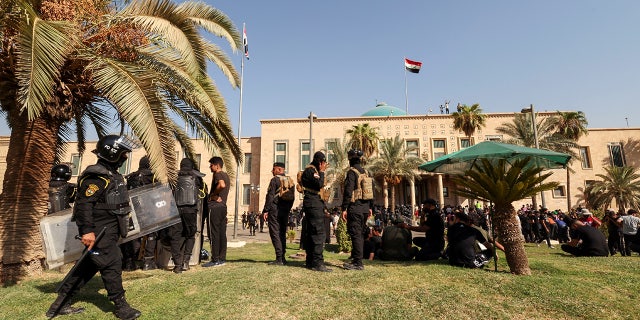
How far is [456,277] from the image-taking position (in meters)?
4.54

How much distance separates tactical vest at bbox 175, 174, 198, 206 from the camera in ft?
17.1

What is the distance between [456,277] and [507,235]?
47.2 inches

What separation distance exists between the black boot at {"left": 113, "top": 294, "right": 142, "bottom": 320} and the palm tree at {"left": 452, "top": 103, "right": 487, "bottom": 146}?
35450 mm

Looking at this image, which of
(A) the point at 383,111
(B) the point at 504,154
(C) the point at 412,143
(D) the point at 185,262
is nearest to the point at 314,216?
(D) the point at 185,262

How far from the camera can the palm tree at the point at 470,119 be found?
3341cm

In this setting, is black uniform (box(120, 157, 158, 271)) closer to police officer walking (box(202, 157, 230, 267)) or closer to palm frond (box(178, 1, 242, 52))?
police officer walking (box(202, 157, 230, 267))

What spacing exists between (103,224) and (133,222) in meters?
0.83

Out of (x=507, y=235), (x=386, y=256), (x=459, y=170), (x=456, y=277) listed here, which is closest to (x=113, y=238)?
(x=456, y=277)

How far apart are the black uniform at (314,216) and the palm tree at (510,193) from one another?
2.60 metres

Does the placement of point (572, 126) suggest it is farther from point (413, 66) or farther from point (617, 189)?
point (413, 66)

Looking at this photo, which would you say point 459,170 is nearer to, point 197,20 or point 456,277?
point 456,277

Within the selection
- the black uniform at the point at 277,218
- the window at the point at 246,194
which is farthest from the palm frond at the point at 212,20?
the window at the point at 246,194

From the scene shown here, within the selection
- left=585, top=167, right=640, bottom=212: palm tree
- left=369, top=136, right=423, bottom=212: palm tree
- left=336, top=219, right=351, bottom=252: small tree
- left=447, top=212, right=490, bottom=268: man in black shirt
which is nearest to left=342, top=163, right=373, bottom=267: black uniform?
left=447, top=212, right=490, bottom=268: man in black shirt

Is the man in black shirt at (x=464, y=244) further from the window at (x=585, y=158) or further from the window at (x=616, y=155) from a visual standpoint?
the window at (x=616, y=155)
